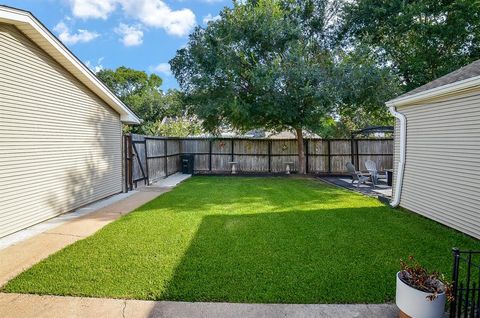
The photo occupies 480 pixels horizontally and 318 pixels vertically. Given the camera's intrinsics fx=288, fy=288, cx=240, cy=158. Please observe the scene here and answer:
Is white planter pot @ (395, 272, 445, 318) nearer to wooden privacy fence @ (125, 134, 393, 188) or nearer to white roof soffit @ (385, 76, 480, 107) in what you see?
white roof soffit @ (385, 76, 480, 107)

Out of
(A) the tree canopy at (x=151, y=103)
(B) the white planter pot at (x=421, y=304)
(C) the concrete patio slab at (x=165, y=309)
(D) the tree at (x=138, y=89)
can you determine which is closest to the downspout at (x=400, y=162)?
(C) the concrete patio slab at (x=165, y=309)

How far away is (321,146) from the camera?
15.1 meters

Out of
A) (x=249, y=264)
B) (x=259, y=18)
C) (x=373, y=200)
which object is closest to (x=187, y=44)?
(x=259, y=18)

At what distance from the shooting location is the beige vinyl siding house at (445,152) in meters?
5.14

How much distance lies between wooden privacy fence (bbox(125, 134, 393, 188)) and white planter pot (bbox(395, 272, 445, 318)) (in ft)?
39.3

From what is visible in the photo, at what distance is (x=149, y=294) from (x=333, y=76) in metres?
11.3

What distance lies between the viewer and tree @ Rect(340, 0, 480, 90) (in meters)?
13.2

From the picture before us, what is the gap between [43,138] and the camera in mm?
6180

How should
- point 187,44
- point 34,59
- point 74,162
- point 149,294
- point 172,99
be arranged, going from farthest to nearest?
point 172,99, point 187,44, point 74,162, point 34,59, point 149,294

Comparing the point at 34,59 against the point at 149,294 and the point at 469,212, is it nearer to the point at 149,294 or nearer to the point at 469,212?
the point at 149,294

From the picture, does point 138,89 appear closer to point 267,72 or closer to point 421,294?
point 267,72

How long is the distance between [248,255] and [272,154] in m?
11.4

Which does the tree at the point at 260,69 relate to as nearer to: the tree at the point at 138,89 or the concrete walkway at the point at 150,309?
the concrete walkway at the point at 150,309

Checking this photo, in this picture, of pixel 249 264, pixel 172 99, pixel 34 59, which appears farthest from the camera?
pixel 172 99
